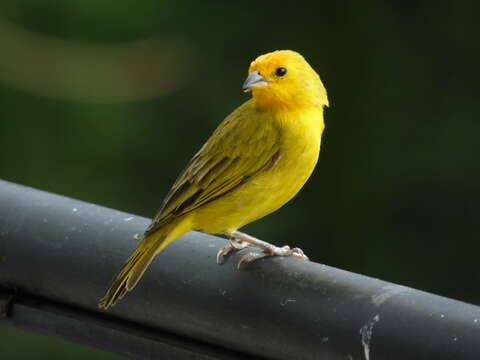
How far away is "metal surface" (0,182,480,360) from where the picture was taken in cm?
299

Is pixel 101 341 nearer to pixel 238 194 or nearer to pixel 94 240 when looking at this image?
pixel 94 240

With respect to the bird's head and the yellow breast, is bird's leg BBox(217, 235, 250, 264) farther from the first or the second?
the bird's head

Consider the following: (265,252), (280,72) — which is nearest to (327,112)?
(280,72)

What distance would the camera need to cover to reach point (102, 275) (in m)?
3.51

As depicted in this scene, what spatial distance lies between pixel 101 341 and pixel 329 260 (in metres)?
3.93

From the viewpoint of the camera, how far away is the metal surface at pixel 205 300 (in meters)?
2.99

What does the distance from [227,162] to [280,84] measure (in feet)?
1.28

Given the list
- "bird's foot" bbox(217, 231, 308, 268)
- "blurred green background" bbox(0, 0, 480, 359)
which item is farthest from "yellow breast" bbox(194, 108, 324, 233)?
"blurred green background" bbox(0, 0, 480, 359)

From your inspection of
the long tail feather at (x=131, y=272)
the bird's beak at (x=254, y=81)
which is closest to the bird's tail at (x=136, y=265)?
the long tail feather at (x=131, y=272)

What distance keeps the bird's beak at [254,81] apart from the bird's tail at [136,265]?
2.75 ft

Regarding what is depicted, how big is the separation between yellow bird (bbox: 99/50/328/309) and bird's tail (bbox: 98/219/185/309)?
400mm

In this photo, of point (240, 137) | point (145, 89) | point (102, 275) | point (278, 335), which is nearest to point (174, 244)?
point (102, 275)

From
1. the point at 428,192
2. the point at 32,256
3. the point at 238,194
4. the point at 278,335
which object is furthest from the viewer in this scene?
the point at 428,192

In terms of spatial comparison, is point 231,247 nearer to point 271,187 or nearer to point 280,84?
point 271,187
